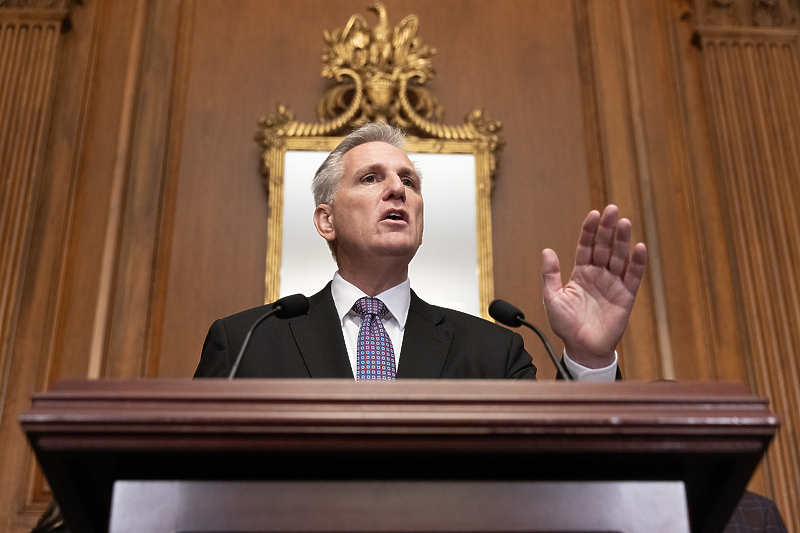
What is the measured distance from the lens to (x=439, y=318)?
2.31m

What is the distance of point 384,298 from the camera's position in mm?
2381

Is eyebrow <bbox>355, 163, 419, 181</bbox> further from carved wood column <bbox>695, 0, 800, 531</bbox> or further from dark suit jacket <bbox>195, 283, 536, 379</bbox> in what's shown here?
carved wood column <bbox>695, 0, 800, 531</bbox>

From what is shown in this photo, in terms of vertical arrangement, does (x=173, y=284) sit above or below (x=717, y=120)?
below

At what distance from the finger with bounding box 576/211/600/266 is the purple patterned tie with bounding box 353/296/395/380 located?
671 millimetres

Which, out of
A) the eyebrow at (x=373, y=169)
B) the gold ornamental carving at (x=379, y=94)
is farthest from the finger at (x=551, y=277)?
the gold ornamental carving at (x=379, y=94)

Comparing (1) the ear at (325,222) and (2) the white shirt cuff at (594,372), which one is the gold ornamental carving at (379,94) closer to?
(1) the ear at (325,222)

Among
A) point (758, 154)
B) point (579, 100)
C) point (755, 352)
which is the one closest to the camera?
point (755, 352)

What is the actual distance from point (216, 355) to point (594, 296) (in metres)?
1.00

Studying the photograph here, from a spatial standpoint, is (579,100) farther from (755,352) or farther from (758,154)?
(755,352)

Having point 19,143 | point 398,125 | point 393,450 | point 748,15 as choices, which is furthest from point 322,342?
point 748,15

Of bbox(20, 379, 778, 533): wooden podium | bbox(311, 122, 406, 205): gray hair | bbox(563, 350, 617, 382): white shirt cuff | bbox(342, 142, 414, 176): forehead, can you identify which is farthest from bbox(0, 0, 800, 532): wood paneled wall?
bbox(20, 379, 778, 533): wooden podium

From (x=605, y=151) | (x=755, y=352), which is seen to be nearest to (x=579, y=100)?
(x=605, y=151)

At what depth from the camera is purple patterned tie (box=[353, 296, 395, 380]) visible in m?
2.08

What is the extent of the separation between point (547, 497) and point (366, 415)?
26 centimetres
